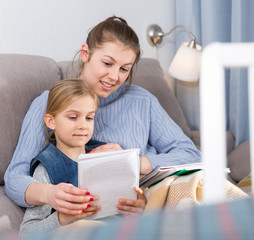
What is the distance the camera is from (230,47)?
1.64ft

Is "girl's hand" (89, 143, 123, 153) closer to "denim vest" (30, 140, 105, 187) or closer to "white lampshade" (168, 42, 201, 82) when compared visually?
"denim vest" (30, 140, 105, 187)

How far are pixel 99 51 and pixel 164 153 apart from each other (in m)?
0.44

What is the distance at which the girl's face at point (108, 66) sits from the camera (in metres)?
1.47

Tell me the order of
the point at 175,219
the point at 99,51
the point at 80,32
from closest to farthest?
the point at 175,219
the point at 99,51
the point at 80,32

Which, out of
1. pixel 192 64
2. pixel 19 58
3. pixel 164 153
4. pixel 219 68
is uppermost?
pixel 219 68

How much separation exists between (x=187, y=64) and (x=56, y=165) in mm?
1295

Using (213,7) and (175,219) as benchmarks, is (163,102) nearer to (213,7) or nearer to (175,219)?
(213,7)

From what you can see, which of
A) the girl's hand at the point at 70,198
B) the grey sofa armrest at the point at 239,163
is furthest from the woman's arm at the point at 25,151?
the grey sofa armrest at the point at 239,163

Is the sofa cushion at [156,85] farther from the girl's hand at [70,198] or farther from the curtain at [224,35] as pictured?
the girl's hand at [70,198]

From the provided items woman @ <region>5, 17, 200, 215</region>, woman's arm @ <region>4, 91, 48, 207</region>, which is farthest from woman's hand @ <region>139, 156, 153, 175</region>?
woman's arm @ <region>4, 91, 48, 207</region>

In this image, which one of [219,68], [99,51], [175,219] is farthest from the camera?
[99,51]

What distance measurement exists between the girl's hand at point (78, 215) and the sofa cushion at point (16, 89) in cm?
33

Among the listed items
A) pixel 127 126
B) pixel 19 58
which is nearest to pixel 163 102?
pixel 127 126

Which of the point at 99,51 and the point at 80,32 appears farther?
the point at 80,32
